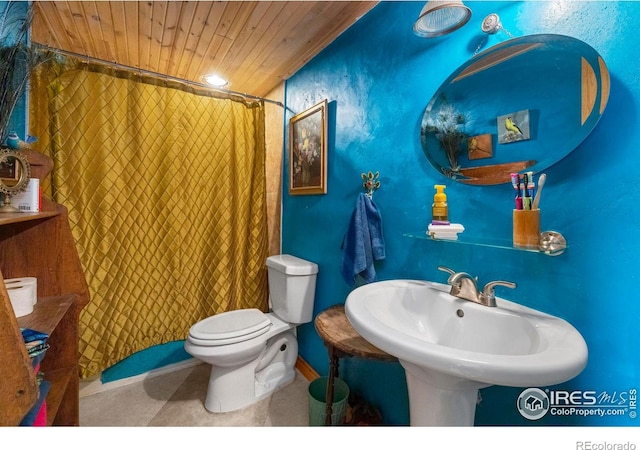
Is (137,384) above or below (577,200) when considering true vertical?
below

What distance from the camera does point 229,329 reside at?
4.88 ft

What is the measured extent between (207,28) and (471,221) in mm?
1609

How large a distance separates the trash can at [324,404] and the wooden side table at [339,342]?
0.60 ft

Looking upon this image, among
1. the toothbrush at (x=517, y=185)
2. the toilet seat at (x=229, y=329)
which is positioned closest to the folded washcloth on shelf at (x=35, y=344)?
the toilet seat at (x=229, y=329)

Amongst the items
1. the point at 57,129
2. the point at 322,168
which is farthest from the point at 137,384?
the point at 322,168

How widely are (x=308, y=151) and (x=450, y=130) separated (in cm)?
94

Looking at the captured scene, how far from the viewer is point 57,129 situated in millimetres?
1459

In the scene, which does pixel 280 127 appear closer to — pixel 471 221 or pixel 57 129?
pixel 57 129

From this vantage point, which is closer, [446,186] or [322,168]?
[446,186]

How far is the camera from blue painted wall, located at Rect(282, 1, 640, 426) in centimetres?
68

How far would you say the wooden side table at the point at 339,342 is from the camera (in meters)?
0.93

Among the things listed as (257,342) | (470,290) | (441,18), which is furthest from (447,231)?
(257,342)

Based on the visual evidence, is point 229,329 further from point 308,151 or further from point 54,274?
point 308,151

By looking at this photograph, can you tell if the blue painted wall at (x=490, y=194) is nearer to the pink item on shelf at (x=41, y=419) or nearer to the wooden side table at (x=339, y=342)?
the wooden side table at (x=339, y=342)
